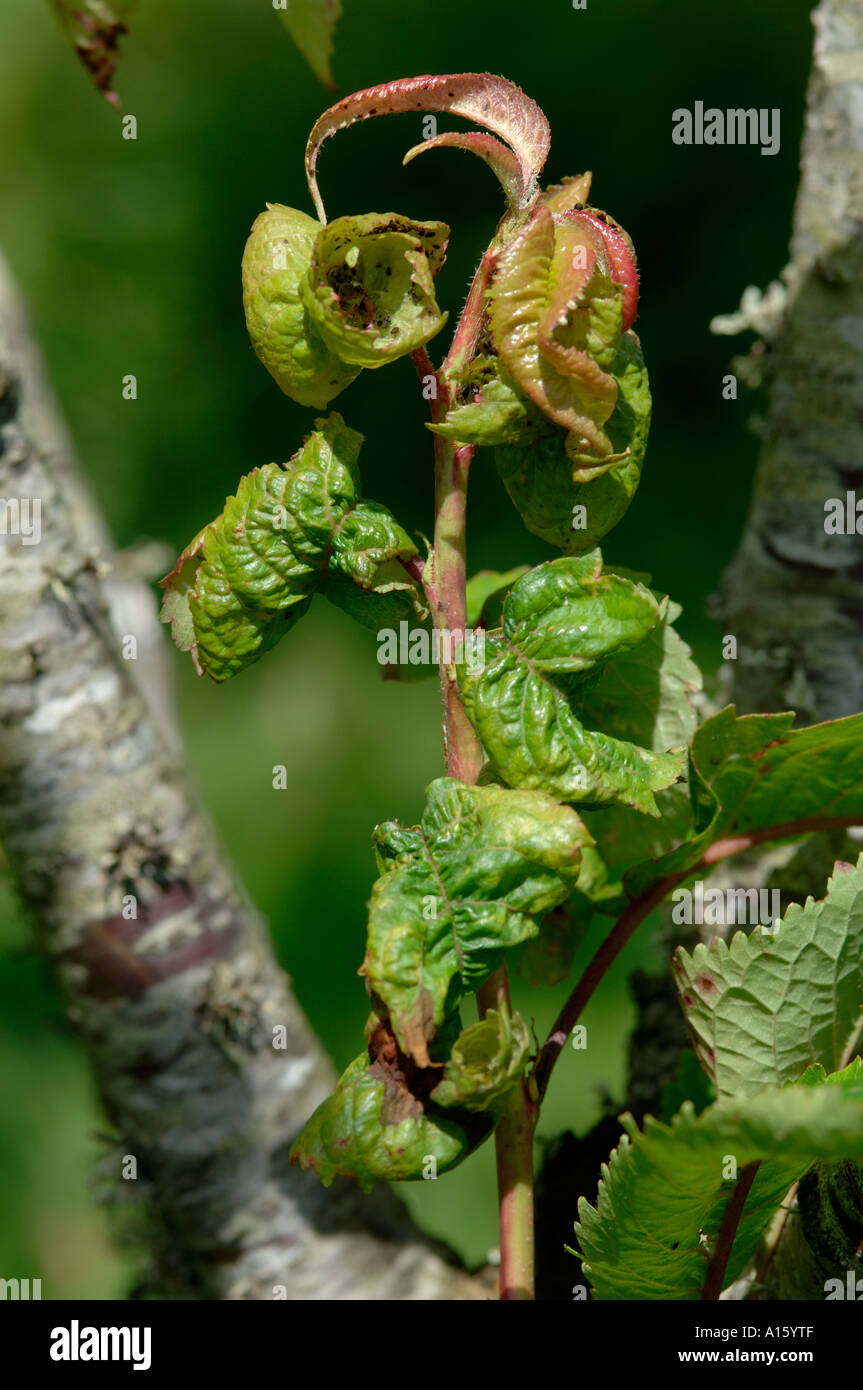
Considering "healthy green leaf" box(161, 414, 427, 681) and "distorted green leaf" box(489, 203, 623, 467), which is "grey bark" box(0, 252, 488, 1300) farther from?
"distorted green leaf" box(489, 203, 623, 467)

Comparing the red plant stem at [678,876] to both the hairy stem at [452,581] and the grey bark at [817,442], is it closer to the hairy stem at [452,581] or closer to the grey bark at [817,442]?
the hairy stem at [452,581]

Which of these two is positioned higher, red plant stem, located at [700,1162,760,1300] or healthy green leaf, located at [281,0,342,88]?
healthy green leaf, located at [281,0,342,88]

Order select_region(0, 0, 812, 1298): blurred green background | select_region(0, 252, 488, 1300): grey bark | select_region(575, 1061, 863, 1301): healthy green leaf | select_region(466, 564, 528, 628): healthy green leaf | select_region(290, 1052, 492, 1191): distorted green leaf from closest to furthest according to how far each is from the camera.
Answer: select_region(575, 1061, 863, 1301): healthy green leaf
select_region(290, 1052, 492, 1191): distorted green leaf
select_region(466, 564, 528, 628): healthy green leaf
select_region(0, 252, 488, 1300): grey bark
select_region(0, 0, 812, 1298): blurred green background

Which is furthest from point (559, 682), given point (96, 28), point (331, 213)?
point (331, 213)

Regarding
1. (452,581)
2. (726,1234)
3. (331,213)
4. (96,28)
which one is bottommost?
(726,1234)

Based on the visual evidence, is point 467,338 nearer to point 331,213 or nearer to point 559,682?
point 559,682

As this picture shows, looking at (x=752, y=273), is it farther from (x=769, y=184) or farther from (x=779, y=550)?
(x=779, y=550)

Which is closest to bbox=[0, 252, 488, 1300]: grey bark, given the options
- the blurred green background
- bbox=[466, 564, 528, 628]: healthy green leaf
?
bbox=[466, 564, 528, 628]: healthy green leaf

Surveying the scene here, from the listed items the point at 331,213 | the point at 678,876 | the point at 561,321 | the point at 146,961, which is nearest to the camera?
the point at 561,321
